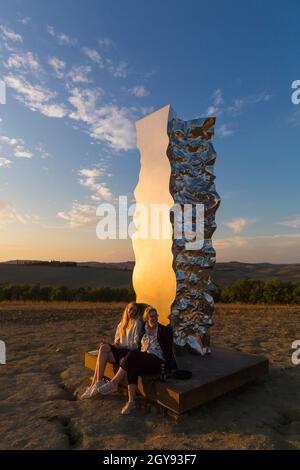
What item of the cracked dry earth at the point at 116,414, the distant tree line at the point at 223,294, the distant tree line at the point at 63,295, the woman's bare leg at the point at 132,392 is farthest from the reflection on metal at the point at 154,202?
the distant tree line at the point at 63,295

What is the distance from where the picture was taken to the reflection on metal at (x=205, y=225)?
5.61m

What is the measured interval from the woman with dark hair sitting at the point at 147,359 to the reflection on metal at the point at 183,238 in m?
0.82

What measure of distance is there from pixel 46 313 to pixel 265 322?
750cm

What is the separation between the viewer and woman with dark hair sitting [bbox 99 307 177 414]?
4.42m

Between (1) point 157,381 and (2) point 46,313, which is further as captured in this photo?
(2) point 46,313

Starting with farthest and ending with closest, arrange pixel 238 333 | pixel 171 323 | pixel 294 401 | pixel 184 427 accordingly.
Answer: pixel 238 333
pixel 171 323
pixel 294 401
pixel 184 427

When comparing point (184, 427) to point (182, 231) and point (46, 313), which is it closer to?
point (182, 231)

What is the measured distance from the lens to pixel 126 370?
4.43 m

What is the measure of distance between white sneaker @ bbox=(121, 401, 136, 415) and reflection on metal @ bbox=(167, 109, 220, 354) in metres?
1.48

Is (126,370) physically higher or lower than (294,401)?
higher

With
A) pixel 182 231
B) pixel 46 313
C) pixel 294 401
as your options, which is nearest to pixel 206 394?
pixel 294 401

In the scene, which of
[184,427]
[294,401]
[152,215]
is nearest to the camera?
[184,427]

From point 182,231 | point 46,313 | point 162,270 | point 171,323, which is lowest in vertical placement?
point 46,313

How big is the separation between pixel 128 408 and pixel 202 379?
961mm
